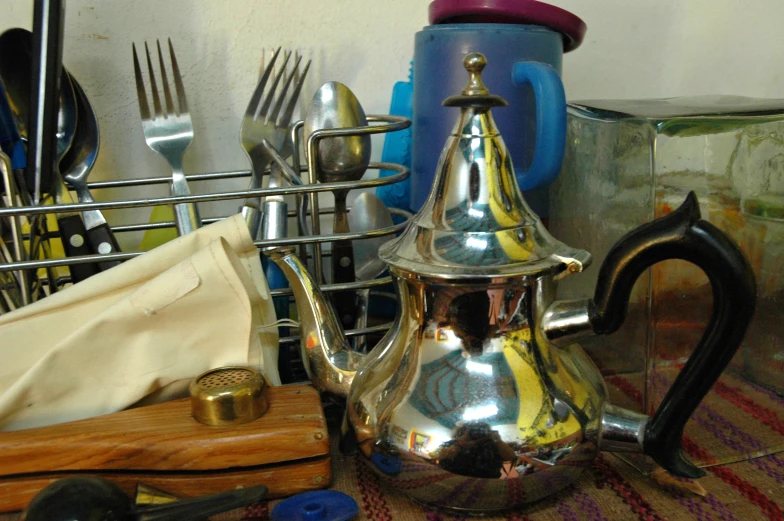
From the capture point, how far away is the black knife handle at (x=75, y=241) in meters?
0.39

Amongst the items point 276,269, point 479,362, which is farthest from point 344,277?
point 479,362

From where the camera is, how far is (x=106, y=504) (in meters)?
0.28

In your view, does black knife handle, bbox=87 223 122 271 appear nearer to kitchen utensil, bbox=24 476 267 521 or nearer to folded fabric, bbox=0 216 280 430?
folded fabric, bbox=0 216 280 430

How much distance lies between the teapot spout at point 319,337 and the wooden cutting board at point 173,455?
26 millimetres

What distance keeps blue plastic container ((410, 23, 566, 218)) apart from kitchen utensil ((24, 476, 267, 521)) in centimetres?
25

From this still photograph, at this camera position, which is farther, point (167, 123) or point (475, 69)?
point (167, 123)

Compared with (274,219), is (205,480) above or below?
below

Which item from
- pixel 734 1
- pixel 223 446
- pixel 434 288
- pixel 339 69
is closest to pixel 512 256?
pixel 434 288

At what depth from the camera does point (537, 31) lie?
437 mm

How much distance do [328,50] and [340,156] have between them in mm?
163

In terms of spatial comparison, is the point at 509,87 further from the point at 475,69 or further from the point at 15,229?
the point at 15,229

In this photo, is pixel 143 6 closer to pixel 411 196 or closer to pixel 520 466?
pixel 411 196

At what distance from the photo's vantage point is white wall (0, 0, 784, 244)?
0.51 m

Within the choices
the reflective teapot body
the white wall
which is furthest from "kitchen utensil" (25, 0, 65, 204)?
the reflective teapot body
